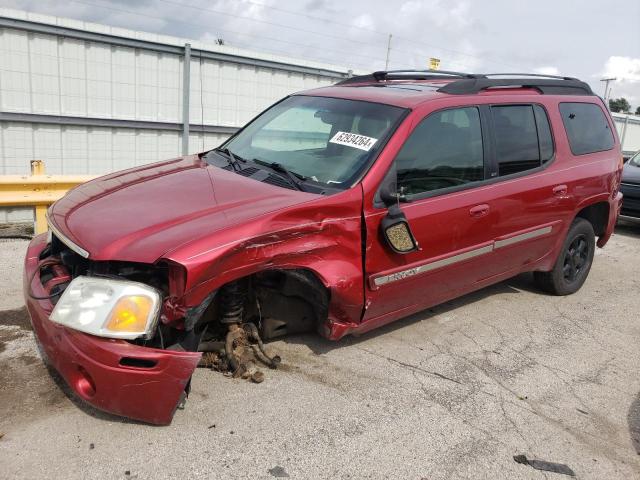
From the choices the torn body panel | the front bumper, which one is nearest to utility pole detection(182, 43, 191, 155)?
the torn body panel

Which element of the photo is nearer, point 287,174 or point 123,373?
point 123,373

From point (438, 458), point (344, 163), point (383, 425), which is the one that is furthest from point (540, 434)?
point (344, 163)

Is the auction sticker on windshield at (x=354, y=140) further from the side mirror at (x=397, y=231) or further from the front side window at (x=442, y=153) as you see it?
the side mirror at (x=397, y=231)

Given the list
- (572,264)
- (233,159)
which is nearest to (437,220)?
(233,159)

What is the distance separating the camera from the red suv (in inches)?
107

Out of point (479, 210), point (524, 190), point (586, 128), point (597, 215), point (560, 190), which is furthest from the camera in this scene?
point (597, 215)

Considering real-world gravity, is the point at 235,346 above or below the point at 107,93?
below

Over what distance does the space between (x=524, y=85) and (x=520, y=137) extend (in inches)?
22.5

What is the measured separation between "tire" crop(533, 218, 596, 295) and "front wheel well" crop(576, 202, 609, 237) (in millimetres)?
107

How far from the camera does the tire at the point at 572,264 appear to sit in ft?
17.1

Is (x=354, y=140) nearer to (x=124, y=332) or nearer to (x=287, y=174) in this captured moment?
(x=287, y=174)

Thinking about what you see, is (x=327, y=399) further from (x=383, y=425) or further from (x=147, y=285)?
(x=147, y=285)

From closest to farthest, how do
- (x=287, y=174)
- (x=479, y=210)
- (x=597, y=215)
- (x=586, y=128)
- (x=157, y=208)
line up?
1. (x=157, y=208)
2. (x=287, y=174)
3. (x=479, y=210)
4. (x=586, y=128)
5. (x=597, y=215)

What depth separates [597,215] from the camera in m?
5.54
